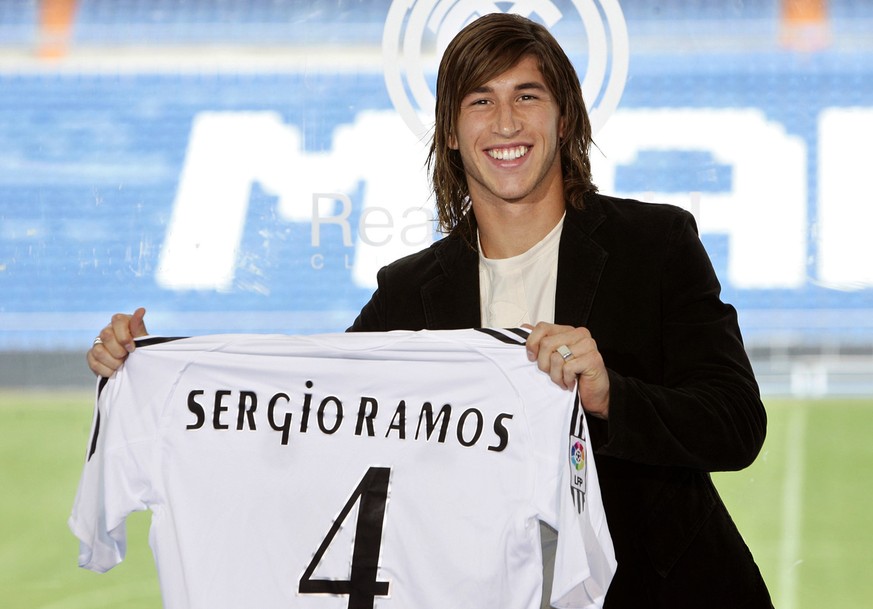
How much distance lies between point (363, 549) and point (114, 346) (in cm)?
48

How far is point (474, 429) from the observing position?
140 centimetres

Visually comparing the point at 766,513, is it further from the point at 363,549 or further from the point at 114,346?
the point at 114,346

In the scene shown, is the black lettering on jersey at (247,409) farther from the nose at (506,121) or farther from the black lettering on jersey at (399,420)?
the nose at (506,121)

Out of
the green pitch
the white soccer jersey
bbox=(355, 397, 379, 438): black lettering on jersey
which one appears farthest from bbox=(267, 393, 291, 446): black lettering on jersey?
the green pitch

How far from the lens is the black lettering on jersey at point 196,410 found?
146cm

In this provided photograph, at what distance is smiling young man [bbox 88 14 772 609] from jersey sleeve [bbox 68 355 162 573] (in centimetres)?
6

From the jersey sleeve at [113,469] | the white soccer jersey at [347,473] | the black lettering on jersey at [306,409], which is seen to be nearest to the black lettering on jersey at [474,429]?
the white soccer jersey at [347,473]

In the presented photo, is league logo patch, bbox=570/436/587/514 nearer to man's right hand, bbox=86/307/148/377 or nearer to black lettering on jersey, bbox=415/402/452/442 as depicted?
black lettering on jersey, bbox=415/402/452/442

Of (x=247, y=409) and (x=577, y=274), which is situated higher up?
(x=577, y=274)

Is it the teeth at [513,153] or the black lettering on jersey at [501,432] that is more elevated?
the teeth at [513,153]

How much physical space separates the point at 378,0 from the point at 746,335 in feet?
4.58

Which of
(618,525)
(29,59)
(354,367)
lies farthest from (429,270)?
(29,59)

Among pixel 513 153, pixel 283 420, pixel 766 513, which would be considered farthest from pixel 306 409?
pixel 766 513

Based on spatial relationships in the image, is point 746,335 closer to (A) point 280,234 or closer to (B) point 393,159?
(B) point 393,159
